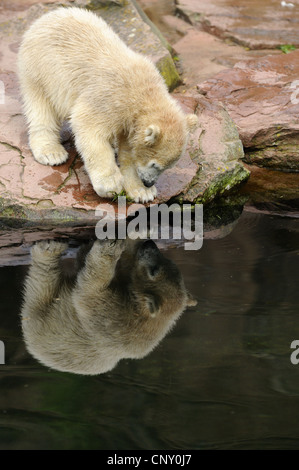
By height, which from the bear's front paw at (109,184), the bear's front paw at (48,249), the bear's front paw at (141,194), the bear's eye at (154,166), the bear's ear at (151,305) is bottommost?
the bear's front paw at (48,249)

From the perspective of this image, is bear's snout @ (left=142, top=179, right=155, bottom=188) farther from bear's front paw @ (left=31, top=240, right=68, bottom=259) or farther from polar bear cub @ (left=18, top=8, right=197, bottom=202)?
bear's front paw @ (left=31, top=240, right=68, bottom=259)

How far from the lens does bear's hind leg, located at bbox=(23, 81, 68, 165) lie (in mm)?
5980

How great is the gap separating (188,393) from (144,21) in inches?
243

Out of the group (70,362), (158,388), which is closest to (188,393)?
(158,388)

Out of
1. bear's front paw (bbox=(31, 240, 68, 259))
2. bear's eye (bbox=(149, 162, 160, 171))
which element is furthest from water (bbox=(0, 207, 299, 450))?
bear's eye (bbox=(149, 162, 160, 171))

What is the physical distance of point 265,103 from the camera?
285 inches

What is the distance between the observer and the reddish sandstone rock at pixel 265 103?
6.82m

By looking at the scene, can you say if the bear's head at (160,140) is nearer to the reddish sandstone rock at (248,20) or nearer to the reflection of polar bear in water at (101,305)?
the reflection of polar bear in water at (101,305)

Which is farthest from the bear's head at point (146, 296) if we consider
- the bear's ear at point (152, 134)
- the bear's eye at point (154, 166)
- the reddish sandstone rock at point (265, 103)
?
the reddish sandstone rock at point (265, 103)

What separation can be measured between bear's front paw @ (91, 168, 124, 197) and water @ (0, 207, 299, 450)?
1218mm

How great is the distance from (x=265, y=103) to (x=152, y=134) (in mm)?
2661

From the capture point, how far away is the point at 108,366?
12.2 ft

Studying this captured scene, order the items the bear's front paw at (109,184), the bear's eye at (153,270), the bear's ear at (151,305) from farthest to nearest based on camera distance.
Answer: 1. the bear's front paw at (109,184)
2. the bear's eye at (153,270)
3. the bear's ear at (151,305)

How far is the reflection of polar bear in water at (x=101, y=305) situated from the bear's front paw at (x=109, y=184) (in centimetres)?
46
